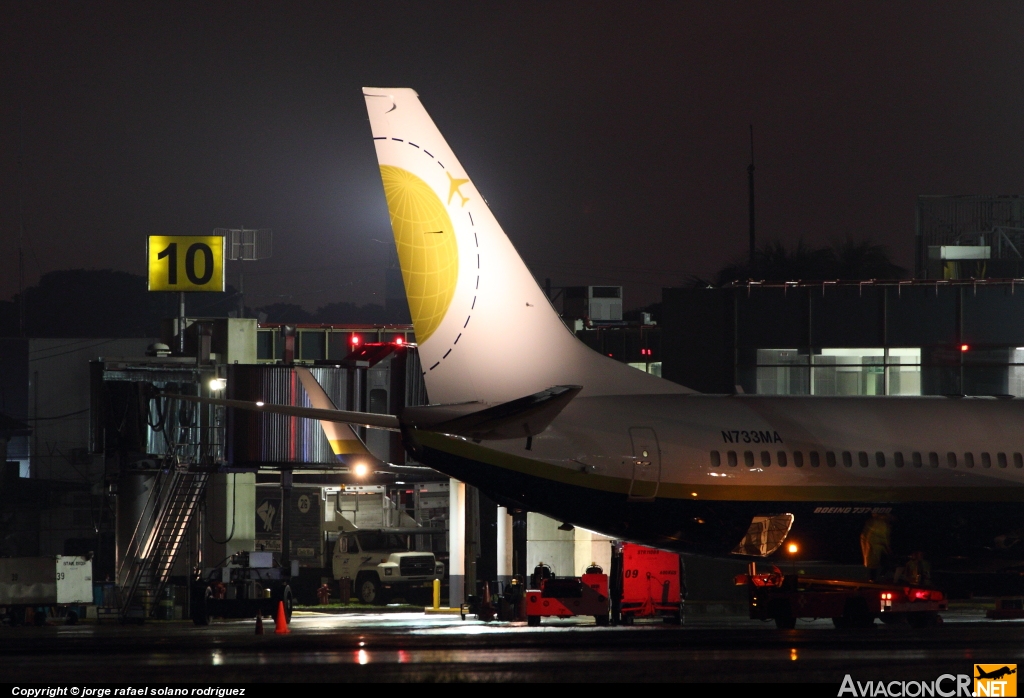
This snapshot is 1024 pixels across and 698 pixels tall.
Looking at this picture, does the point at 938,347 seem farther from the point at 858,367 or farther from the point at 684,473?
the point at 684,473

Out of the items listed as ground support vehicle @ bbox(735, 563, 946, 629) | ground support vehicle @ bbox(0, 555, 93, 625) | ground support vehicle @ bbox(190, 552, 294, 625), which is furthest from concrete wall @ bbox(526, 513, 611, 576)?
ground support vehicle @ bbox(735, 563, 946, 629)

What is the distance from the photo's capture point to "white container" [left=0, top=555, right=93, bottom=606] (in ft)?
120

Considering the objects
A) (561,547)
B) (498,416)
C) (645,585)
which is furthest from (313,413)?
(561,547)

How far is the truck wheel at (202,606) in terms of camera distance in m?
35.0

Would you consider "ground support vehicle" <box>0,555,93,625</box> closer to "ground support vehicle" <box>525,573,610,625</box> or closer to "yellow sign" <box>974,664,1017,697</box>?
"ground support vehicle" <box>525,573,610,625</box>

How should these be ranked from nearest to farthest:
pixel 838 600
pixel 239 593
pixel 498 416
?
1. pixel 498 416
2. pixel 838 600
3. pixel 239 593

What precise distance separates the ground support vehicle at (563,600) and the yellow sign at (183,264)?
22.7m

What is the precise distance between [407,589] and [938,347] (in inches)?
806

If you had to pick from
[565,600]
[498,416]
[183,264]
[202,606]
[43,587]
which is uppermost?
[183,264]

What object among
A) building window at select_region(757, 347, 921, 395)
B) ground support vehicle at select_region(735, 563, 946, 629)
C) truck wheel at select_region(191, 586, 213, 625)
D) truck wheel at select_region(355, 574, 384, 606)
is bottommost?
truck wheel at select_region(355, 574, 384, 606)

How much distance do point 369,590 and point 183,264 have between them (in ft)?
44.9

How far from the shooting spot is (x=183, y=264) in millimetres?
48688

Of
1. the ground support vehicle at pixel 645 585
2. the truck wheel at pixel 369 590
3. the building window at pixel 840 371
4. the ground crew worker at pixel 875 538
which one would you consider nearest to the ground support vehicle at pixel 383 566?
the truck wheel at pixel 369 590

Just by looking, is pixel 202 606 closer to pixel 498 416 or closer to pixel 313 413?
pixel 313 413
